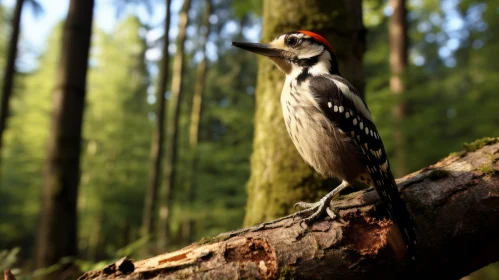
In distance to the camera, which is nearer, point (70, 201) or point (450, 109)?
point (70, 201)

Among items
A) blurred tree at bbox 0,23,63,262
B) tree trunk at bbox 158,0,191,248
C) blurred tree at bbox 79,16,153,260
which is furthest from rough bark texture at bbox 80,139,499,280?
blurred tree at bbox 0,23,63,262

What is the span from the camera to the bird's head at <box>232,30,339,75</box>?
2.35 meters

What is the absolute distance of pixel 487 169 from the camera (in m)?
1.92

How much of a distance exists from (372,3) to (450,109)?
1.94 meters

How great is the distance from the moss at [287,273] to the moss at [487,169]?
120 centimetres

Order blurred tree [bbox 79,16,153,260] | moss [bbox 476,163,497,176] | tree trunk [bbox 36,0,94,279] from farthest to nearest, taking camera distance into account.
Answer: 1. blurred tree [bbox 79,16,153,260]
2. tree trunk [bbox 36,0,94,279]
3. moss [bbox 476,163,497,176]

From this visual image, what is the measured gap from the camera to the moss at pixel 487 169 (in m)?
1.90

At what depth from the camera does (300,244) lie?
1.51m

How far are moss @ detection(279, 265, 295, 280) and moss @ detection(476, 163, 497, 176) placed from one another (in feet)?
3.95

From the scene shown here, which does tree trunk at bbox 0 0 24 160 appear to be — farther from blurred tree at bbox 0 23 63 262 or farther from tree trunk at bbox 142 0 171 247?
blurred tree at bbox 0 23 63 262

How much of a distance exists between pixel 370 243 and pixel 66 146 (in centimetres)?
298

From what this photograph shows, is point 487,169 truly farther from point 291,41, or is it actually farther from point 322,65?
point 291,41

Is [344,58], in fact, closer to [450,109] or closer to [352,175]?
[352,175]

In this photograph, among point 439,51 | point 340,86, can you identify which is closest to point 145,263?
point 340,86
